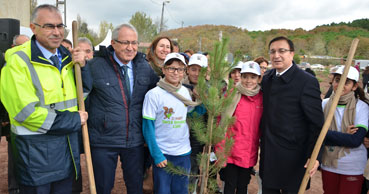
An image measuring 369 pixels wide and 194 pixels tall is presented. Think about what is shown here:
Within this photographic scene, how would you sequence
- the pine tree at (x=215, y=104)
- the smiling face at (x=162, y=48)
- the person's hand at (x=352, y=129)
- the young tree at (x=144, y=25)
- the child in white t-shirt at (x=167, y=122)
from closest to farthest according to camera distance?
1. the pine tree at (x=215, y=104)
2. the child in white t-shirt at (x=167, y=122)
3. the person's hand at (x=352, y=129)
4. the smiling face at (x=162, y=48)
5. the young tree at (x=144, y=25)

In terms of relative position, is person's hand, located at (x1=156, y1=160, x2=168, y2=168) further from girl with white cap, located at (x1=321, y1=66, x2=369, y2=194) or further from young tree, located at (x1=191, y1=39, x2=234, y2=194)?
girl with white cap, located at (x1=321, y1=66, x2=369, y2=194)

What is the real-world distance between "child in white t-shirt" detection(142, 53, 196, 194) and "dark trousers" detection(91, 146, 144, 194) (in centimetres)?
21

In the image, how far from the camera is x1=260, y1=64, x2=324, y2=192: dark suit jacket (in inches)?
98.3

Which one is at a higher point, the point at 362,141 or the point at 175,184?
the point at 362,141

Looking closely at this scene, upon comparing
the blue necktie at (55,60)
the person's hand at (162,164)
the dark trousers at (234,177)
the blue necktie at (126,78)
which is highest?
the blue necktie at (55,60)

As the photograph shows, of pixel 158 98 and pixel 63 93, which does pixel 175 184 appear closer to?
pixel 158 98

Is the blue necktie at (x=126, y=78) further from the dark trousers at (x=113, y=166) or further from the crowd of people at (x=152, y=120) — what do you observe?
the dark trousers at (x=113, y=166)

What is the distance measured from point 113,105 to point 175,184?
3.56ft

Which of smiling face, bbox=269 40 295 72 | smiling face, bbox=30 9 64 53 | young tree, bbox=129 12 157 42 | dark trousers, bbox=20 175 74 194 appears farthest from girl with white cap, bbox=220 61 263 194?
young tree, bbox=129 12 157 42

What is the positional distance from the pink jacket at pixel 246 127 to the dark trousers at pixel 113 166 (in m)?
1.09

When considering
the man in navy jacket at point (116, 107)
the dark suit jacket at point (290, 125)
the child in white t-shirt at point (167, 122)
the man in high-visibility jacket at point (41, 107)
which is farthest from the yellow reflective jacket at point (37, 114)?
the dark suit jacket at point (290, 125)

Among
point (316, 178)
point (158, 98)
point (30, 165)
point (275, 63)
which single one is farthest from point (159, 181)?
point (316, 178)

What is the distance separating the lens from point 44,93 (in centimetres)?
208

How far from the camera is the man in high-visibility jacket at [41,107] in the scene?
6.39 feet
